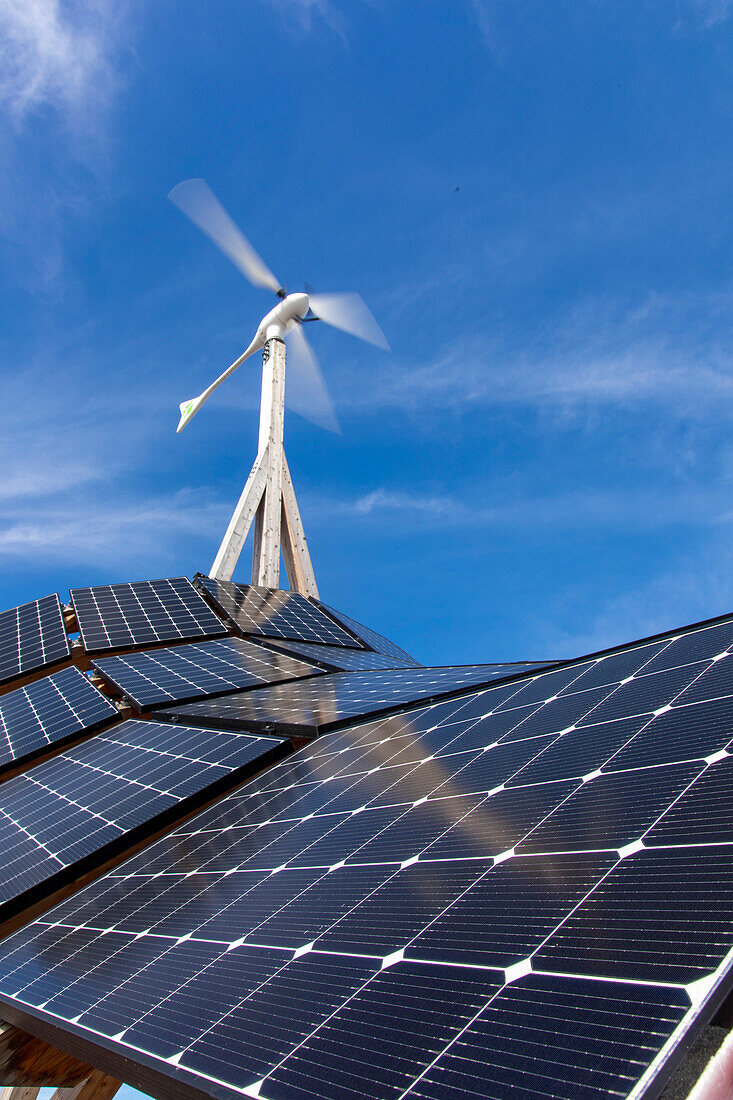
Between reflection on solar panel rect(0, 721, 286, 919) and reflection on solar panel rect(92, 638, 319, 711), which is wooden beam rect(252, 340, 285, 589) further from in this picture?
reflection on solar panel rect(0, 721, 286, 919)

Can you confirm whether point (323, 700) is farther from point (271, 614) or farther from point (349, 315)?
point (349, 315)

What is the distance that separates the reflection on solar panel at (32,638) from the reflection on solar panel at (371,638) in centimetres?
1297

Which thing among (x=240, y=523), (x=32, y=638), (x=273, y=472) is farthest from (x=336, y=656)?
(x=273, y=472)

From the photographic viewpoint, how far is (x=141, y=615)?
27859 mm

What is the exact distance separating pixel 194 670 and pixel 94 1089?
13.5 metres

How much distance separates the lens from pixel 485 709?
1097 centimetres

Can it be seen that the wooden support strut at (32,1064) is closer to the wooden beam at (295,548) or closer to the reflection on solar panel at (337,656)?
the reflection on solar panel at (337,656)

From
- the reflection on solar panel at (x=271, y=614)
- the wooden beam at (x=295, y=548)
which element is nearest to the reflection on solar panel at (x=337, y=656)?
the reflection on solar panel at (x=271, y=614)

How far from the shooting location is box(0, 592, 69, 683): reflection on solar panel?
23.1 meters

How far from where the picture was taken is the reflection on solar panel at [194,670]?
19078 millimetres

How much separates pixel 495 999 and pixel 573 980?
52cm

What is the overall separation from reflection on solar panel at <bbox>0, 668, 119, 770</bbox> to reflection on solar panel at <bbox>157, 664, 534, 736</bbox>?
2317 mm

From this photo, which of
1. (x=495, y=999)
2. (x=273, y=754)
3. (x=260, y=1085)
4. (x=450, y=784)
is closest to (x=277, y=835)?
(x=450, y=784)

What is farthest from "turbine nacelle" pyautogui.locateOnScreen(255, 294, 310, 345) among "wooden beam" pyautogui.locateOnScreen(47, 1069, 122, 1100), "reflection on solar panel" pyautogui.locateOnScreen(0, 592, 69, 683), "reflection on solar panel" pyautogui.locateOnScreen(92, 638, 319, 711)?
"wooden beam" pyautogui.locateOnScreen(47, 1069, 122, 1100)
